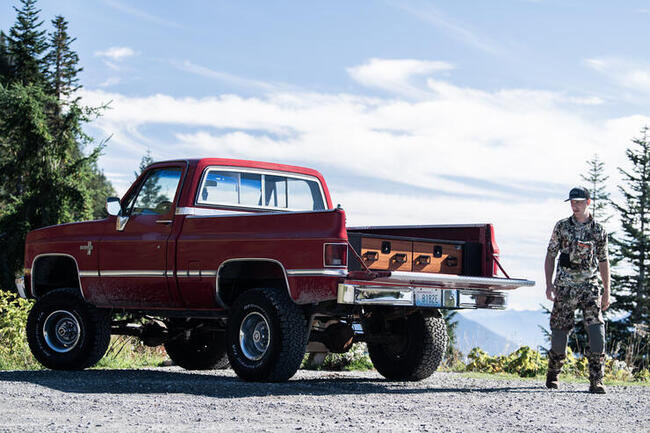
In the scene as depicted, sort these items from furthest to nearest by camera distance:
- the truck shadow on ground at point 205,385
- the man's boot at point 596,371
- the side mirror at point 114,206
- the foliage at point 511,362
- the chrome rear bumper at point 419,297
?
1. the foliage at point 511,362
2. the side mirror at point 114,206
3. the man's boot at point 596,371
4. the truck shadow on ground at point 205,385
5. the chrome rear bumper at point 419,297

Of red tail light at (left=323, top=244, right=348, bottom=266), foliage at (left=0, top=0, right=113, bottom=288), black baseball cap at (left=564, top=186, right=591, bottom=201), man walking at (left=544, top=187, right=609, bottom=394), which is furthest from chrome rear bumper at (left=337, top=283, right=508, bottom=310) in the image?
foliage at (left=0, top=0, right=113, bottom=288)

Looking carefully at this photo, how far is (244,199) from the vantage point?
9617 mm

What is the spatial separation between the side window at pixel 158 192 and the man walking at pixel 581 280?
4075 mm

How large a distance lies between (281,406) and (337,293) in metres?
1.32

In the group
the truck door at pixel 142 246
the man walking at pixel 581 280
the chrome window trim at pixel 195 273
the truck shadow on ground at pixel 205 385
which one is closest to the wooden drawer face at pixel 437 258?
the man walking at pixel 581 280

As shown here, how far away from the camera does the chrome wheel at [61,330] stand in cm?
1026

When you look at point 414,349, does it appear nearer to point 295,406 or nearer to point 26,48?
point 295,406

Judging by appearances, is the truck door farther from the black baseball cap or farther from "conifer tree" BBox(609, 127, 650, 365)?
"conifer tree" BBox(609, 127, 650, 365)

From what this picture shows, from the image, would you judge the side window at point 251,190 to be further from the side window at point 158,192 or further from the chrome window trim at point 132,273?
the chrome window trim at point 132,273

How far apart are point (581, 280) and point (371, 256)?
2191 millimetres

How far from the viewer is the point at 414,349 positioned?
9648 millimetres

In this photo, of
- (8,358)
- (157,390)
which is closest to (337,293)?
(157,390)

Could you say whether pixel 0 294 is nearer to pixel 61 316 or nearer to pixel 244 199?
pixel 61 316

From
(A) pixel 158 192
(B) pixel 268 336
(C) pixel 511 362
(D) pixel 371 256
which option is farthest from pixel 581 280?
(A) pixel 158 192
